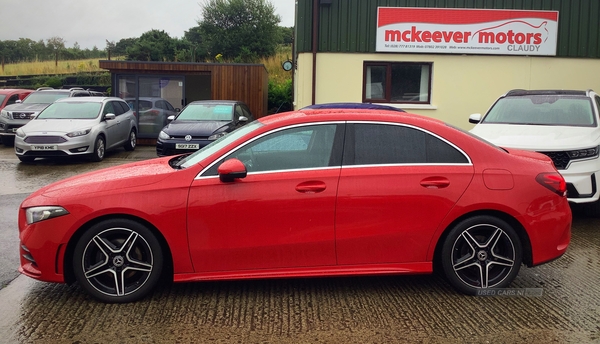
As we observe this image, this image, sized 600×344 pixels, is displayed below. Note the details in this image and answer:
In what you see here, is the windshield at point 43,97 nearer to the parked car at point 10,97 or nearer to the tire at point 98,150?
the parked car at point 10,97

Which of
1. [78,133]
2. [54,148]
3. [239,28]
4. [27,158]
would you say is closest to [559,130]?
[78,133]

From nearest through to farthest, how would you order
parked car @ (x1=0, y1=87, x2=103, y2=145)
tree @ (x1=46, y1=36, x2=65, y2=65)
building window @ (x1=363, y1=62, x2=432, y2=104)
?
building window @ (x1=363, y1=62, x2=432, y2=104) < parked car @ (x1=0, y1=87, x2=103, y2=145) < tree @ (x1=46, y1=36, x2=65, y2=65)

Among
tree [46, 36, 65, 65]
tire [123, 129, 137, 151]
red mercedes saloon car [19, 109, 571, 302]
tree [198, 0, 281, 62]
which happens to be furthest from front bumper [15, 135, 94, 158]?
tree [46, 36, 65, 65]

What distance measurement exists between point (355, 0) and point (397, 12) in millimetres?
1113

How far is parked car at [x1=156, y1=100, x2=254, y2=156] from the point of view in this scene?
13.4m

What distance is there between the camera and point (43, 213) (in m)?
4.80

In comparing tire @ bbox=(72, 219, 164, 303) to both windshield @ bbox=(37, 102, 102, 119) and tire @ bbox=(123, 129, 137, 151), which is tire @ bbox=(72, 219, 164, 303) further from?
tire @ bbox=(123, 129, 137, 151)

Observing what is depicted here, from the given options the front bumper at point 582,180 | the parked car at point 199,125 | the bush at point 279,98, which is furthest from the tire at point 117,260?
the bush at point 279,98

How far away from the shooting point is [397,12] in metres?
15.3

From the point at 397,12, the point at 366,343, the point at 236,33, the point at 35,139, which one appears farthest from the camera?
the point at 236,33

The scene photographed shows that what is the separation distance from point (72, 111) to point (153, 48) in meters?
34.6

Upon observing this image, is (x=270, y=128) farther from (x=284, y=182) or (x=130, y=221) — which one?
(x=130, y=221)

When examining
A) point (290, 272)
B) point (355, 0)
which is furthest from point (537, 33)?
point (290, 272)

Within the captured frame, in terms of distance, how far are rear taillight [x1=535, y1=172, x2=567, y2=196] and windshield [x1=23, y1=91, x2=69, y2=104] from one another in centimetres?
1809
